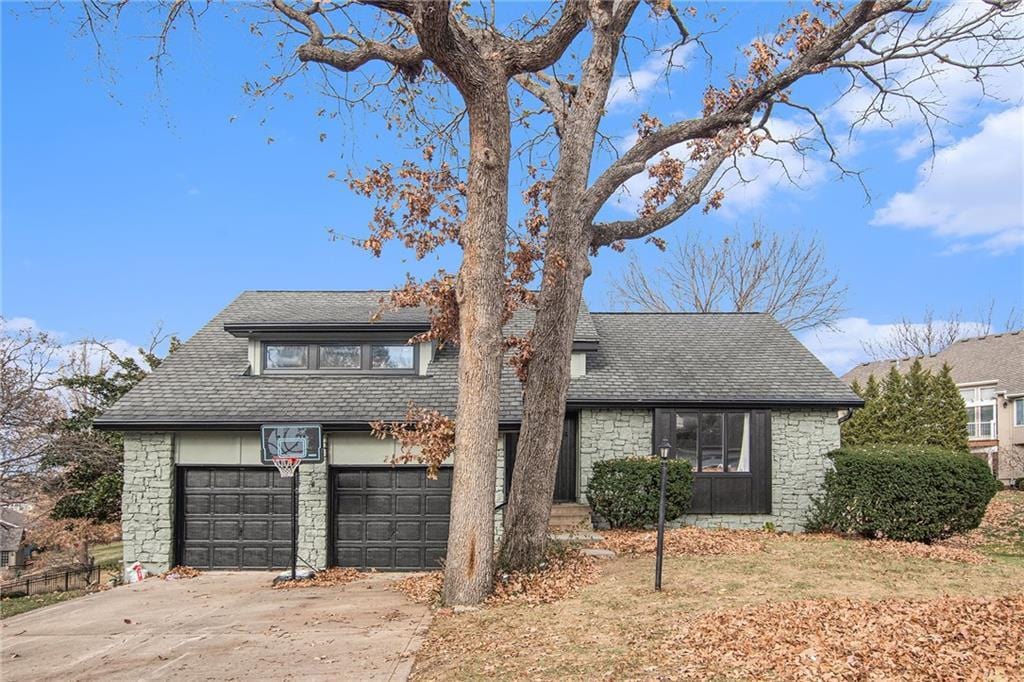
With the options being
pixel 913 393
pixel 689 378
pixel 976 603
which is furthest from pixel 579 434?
pixel 913 393

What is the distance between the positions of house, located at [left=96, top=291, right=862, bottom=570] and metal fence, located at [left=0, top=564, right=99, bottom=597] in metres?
3.82

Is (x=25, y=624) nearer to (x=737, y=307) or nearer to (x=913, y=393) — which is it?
(x=913, y=393)

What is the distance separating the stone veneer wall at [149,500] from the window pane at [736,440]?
10.6m

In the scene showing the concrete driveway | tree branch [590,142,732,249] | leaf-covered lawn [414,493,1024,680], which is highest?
tree branch [590,142,732,249]

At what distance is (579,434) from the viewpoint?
16125mm

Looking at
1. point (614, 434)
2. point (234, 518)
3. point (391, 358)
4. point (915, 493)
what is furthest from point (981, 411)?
point (234, 518)

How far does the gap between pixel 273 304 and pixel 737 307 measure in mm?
19319

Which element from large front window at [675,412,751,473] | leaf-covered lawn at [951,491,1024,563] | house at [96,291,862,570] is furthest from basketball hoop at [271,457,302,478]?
leaf-covered lawn at [951,491,1024,563]

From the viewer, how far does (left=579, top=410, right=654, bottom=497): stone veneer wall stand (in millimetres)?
15836

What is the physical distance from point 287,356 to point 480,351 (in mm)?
7246

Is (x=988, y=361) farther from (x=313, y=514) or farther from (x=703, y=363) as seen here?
(x=313, y=514)

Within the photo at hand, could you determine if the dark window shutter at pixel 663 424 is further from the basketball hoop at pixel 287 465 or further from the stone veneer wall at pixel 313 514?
the basketball hoop at pixel 287 465

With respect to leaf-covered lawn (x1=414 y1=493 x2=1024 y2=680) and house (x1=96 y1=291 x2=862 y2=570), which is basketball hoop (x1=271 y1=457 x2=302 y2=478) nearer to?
house (x1=96 y1=291 x2=862 y2=570)

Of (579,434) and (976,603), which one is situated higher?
(579,434)
